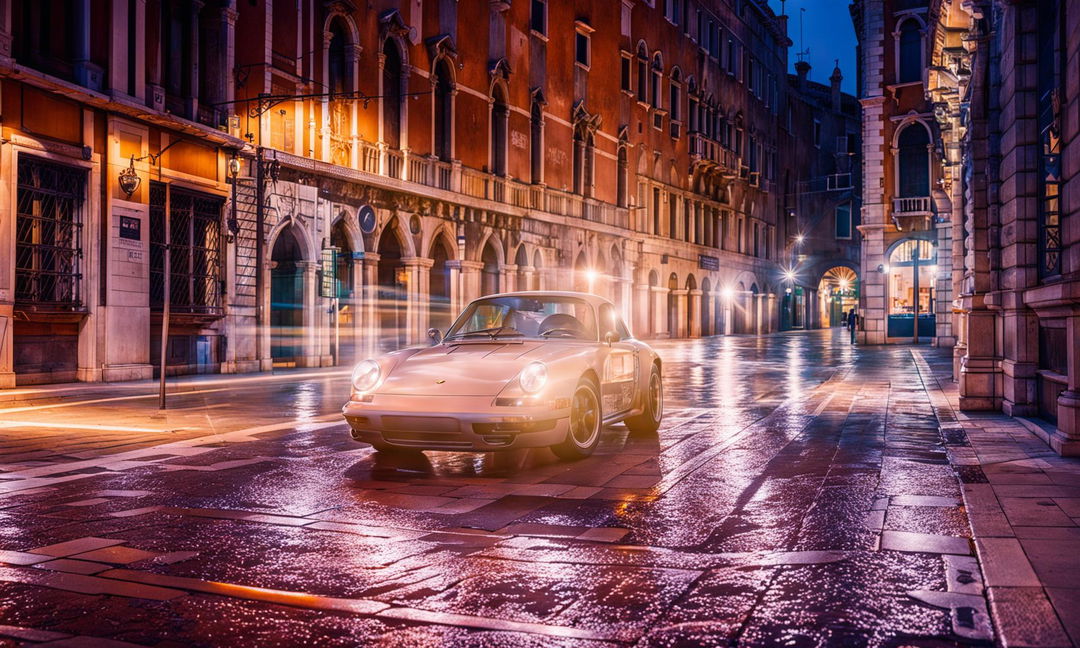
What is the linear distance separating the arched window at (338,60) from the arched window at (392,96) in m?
1.65

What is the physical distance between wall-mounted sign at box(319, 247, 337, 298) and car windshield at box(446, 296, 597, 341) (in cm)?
1613

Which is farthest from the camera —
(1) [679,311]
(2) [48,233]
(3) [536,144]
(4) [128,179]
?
(1) [679,311]

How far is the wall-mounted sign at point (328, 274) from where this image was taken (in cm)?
2522

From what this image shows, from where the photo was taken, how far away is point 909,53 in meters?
39.1

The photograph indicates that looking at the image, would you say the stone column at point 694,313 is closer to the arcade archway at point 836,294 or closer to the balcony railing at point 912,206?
the balcony railing at point 912,206

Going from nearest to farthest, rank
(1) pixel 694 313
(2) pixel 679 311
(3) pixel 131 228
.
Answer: (3) pixel 131 228
(2) pixel 679 311
(1) pixel 694 313

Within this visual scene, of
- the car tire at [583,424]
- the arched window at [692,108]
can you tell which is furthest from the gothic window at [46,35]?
the arched window at [692,108]

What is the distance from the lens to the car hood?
7.83 meters

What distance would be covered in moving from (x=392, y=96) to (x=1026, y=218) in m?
20.5

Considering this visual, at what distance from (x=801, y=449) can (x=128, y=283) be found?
1463 centimetres

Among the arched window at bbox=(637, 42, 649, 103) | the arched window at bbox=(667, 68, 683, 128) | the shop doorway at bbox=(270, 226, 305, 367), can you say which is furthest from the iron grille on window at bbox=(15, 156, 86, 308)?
the arched window at bbox=(667, 68, 683, 128)

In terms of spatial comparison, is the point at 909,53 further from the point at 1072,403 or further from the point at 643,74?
the point at 1072,403

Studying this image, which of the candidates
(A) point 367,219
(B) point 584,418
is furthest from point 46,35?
(B) point 584,418

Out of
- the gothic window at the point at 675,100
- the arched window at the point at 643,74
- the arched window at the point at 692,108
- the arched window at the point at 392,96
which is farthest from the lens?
the arched window at the point at 692,108
